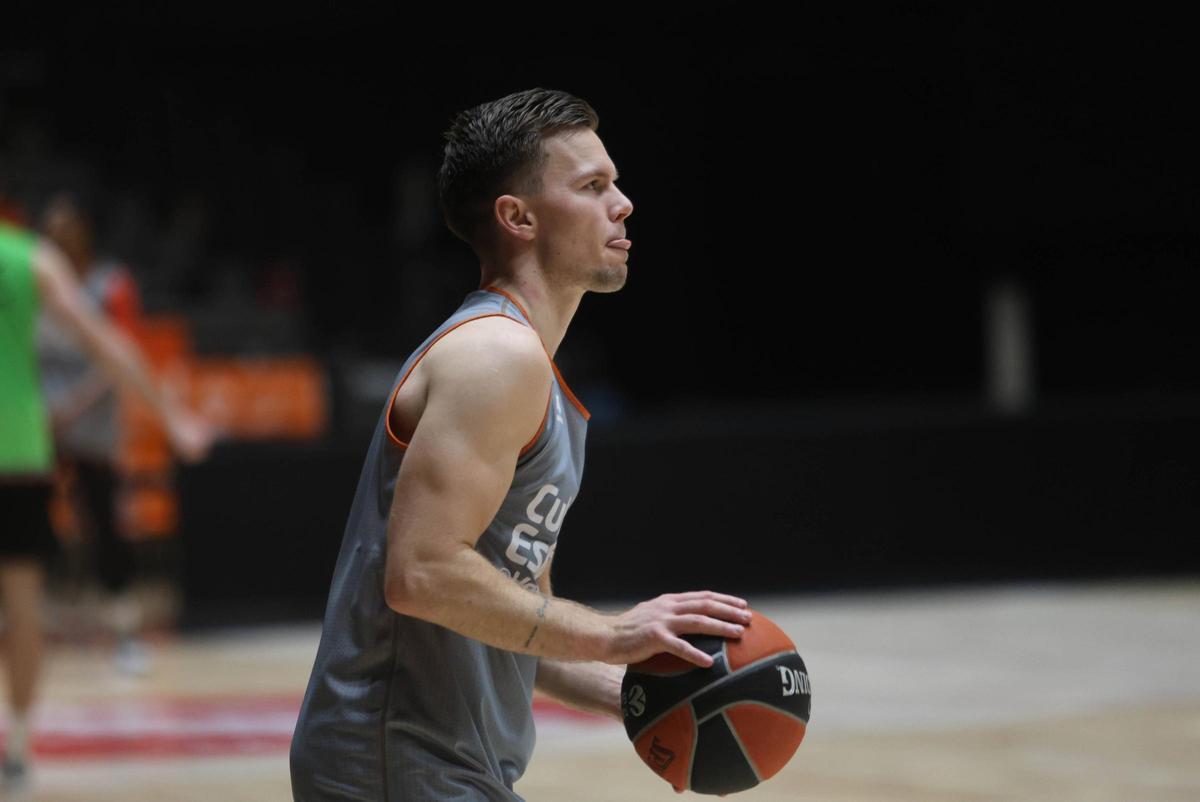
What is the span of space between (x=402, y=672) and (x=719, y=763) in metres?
0.50

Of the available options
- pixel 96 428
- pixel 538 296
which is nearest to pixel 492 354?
pixel 538 296

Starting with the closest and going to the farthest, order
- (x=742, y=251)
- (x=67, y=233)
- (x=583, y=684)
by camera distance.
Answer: (x=583, y=684)
(x=67, y=233)
(x=742, y=251)

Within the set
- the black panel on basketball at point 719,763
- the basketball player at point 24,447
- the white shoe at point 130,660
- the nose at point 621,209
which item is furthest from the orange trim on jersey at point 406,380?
the white shoe at point 130,660

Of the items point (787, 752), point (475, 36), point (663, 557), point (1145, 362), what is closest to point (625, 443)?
point (663, 557)

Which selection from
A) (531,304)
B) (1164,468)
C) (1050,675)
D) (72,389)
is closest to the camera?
(531,304)

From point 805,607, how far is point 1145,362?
496 cm

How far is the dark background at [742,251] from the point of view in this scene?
10.9m

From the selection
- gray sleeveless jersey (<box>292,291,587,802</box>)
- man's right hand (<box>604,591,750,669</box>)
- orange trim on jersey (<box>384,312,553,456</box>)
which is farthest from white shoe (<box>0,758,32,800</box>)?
man's right hand (<box>604,591,750,669</box>)

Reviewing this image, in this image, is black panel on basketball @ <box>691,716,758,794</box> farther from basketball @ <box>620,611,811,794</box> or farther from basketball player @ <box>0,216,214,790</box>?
basketball player @ <box>0,216,214,790</box>

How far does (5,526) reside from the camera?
565 cm

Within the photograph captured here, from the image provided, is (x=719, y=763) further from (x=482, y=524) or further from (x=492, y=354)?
(x=492, y=354)

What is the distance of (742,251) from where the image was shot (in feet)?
54.5

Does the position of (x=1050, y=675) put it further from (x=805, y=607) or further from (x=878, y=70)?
(x=878, y=70)

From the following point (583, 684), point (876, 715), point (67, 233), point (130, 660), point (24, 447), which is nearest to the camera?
point (583, 684)
